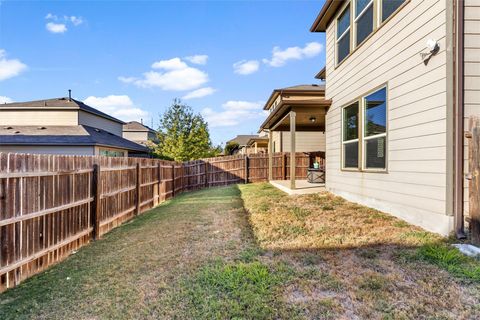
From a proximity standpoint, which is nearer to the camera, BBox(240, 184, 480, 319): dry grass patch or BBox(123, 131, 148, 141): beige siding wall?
BBox(240, 184, 480, 319): dry grass patch

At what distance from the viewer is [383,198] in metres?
5.51

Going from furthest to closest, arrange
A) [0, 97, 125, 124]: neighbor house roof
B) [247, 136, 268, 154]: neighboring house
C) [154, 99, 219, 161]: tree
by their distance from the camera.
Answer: [247, 136, 268, 154]: neighboring house, [154, 99, 219, 161]: tree, [0, 97, 125, 124]: neighbor house roof

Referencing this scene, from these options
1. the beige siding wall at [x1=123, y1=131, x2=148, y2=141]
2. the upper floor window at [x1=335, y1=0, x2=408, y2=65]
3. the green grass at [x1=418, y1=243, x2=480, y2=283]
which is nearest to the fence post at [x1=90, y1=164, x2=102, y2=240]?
the green grass at [x1=418, y1=243, x2=480, y2=283]

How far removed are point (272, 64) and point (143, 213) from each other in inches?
565

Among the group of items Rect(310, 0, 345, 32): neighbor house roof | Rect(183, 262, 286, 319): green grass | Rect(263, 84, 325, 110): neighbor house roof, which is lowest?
Rect(183, 262, 286, 319): green grass

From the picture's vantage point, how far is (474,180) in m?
3.55

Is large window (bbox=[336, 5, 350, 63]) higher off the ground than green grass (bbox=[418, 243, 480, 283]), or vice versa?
large window (bbox=[336, 5, 350, 63])

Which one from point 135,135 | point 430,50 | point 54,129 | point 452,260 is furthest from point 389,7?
point 135,135

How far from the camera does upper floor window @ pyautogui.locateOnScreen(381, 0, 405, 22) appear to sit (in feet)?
16.8

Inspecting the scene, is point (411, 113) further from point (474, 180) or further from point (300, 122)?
point (300, 122)

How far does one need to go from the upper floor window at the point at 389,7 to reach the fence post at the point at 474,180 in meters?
2.70

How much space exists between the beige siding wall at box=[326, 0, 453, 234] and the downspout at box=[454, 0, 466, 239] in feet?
0.43

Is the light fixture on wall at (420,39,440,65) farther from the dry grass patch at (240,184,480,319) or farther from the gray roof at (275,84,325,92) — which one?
the gray roof at (275,84,325,92)

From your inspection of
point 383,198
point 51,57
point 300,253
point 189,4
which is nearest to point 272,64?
point 189,4
